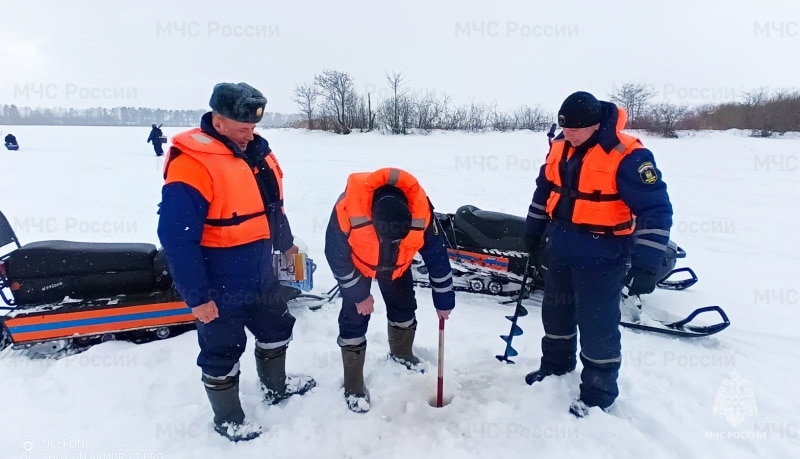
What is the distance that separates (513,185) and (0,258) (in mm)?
8810

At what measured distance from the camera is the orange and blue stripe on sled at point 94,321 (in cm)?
315

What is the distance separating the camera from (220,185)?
7.12 feet

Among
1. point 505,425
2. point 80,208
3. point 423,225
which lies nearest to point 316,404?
point 505,425

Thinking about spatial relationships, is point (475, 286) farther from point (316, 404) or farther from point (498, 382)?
point (316, 404)

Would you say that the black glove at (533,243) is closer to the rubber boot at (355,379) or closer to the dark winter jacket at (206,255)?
the rubber boot at (355,379)

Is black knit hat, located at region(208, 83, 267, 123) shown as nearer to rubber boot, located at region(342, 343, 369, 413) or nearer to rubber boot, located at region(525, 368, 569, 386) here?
rubber boot, located at region(342, 343, 369, 413)

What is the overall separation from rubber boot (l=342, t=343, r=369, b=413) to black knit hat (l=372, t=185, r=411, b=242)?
0.87 meters

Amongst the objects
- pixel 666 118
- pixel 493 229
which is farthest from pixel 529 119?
pixel 493 229

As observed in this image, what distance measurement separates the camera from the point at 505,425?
2584 mm

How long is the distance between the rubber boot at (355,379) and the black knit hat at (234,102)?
1446 mm

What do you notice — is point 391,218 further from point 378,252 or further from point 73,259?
point 73,259

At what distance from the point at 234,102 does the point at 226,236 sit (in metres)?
0.65

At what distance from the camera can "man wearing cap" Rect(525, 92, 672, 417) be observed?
227cm

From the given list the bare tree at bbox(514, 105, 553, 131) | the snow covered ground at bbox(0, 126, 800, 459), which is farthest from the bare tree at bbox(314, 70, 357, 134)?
the snow covered ground at bbox(0, 126, 800, 459)
